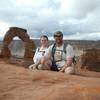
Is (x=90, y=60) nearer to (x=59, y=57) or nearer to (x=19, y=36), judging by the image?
(x=19, y=36)

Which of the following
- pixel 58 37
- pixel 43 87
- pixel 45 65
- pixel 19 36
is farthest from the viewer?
pixel 19 36

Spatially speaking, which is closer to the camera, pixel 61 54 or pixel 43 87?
pixel 43 87

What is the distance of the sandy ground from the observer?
5348 millimetres

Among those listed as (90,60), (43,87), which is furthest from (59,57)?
(90,60)

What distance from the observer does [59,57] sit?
349 inches

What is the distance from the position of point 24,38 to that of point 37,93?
70.3 ft

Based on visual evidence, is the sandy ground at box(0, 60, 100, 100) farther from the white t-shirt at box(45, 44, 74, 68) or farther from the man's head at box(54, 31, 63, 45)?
the man's head at box(54, 31, 63, 45)

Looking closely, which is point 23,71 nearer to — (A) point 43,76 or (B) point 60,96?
(A) point 43,76

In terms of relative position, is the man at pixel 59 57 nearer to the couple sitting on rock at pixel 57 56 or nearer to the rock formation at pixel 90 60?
the couple sitting on rock at pixel 57 56

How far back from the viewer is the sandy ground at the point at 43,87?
5348mm

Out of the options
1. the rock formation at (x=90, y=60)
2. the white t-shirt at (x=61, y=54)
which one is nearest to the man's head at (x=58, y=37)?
the white t-shirt at (x=61, y=54)

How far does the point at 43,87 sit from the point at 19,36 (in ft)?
68.6

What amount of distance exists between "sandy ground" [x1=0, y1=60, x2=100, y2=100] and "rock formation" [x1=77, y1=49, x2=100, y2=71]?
44.5 ft

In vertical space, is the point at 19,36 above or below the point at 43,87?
above
